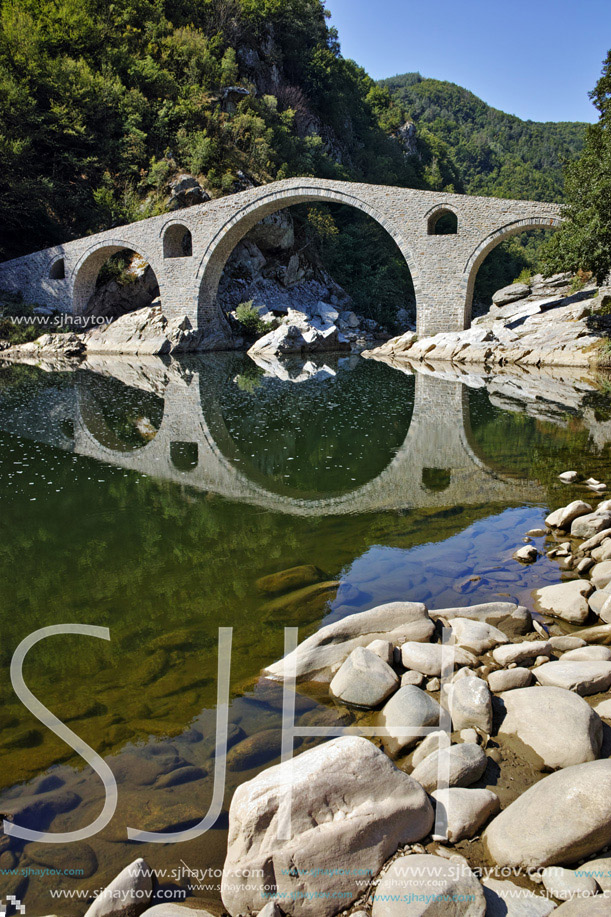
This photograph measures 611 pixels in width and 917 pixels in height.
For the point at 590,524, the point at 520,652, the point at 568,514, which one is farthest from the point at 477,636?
the point at 568,514

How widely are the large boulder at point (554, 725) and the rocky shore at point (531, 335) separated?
47.2ft

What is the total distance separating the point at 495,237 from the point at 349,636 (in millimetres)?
19869

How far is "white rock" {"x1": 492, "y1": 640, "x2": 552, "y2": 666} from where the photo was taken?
9.78 ft

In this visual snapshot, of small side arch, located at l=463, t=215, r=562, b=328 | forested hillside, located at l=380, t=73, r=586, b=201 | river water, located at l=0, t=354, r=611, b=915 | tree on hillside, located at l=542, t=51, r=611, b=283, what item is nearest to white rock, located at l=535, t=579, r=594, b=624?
river water, located at l=0, t=354, r=611, b=915

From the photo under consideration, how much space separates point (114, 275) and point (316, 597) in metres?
25.9

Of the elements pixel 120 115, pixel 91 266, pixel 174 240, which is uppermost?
pixel 120 115

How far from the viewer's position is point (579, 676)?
270 cm

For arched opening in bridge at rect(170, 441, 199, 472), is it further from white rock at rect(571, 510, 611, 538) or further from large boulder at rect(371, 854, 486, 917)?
large boulder at rect(371, 854, 486, 917)

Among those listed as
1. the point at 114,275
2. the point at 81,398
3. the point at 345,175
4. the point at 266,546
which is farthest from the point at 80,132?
the point at 266,546

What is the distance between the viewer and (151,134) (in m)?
28.2

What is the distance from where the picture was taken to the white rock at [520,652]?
2.98 meters

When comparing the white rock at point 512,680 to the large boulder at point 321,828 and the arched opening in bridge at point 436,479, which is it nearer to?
the large boulder at point 321,828

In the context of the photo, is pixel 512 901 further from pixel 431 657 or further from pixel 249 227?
pixel 249 227

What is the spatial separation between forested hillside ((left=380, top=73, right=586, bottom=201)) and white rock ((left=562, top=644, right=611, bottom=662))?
57.5 m
